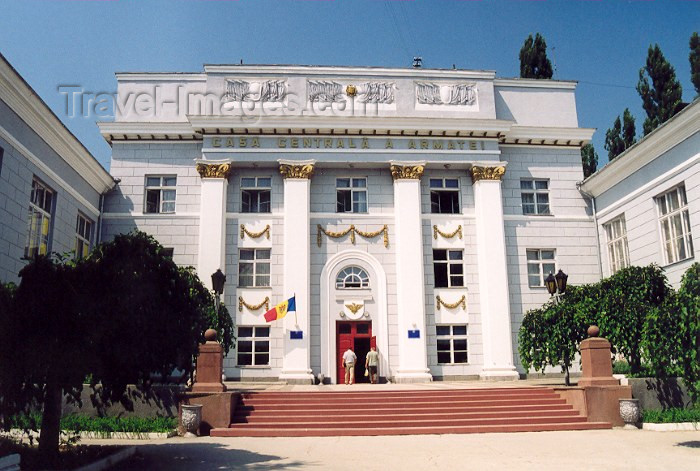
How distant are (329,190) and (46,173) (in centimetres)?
1105

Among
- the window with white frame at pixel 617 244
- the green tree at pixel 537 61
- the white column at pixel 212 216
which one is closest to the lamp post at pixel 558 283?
the window with white frame at pixel 617 244

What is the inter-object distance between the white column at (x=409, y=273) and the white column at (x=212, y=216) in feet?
23.4

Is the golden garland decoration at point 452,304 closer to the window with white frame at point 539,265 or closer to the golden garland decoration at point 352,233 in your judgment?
the window with white frame at point 539,265

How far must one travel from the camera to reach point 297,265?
24.7 meters

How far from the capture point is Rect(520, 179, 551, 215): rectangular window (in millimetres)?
Result: 27031

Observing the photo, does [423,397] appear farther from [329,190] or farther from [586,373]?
[329,190]

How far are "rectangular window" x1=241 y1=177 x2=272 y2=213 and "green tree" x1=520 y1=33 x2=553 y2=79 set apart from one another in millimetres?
15583

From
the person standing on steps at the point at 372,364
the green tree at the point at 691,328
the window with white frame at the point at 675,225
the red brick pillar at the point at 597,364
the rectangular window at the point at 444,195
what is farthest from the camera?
the rectangular window at the point at 444,195

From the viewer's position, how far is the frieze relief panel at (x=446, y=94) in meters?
26.8

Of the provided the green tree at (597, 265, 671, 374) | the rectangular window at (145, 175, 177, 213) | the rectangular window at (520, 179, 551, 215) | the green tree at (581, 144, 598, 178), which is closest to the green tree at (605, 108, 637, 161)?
the green tree at (581, 144, 598, 178)

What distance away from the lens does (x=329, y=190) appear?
26.2m

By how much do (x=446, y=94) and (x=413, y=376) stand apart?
40.1 ft

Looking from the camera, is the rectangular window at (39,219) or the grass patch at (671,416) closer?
the grass patch at (671,416)

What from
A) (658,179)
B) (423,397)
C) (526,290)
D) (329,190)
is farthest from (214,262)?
(658,179)
